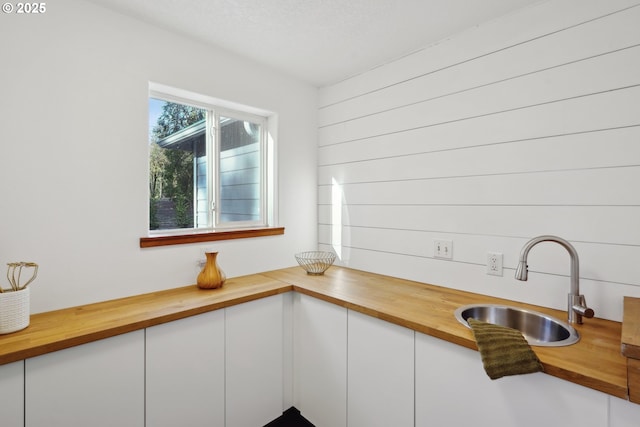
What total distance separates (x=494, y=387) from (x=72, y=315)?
5.59 feet

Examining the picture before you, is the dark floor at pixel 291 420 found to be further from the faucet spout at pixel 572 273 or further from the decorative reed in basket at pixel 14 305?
the faucet spout at pixel 572 273

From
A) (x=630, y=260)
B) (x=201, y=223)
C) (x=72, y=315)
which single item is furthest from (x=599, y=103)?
A: (x=72, y=315)

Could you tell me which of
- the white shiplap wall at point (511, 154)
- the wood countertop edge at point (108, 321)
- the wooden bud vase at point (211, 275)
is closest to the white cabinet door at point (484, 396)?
the white shiplap wall at point (511, 154)

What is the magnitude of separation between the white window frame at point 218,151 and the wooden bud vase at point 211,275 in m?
0.25

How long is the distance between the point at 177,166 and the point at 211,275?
0.70m

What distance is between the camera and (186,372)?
1.42 metres

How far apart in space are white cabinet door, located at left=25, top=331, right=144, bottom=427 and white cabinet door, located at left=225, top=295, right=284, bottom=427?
417mm

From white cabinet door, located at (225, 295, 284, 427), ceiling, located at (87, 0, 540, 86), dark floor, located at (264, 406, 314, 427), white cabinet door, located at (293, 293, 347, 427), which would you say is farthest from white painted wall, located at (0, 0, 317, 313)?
dark floor, located at (264, 406, 314, 427)

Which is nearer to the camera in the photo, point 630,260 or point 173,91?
point 630,260

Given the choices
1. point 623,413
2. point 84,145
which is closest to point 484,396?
point 623,413

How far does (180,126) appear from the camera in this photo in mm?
1927

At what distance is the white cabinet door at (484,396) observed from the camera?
3.05 ft

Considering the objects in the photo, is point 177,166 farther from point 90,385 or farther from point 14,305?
point 90,385

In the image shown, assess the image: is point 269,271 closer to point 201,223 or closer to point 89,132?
point 201,223
